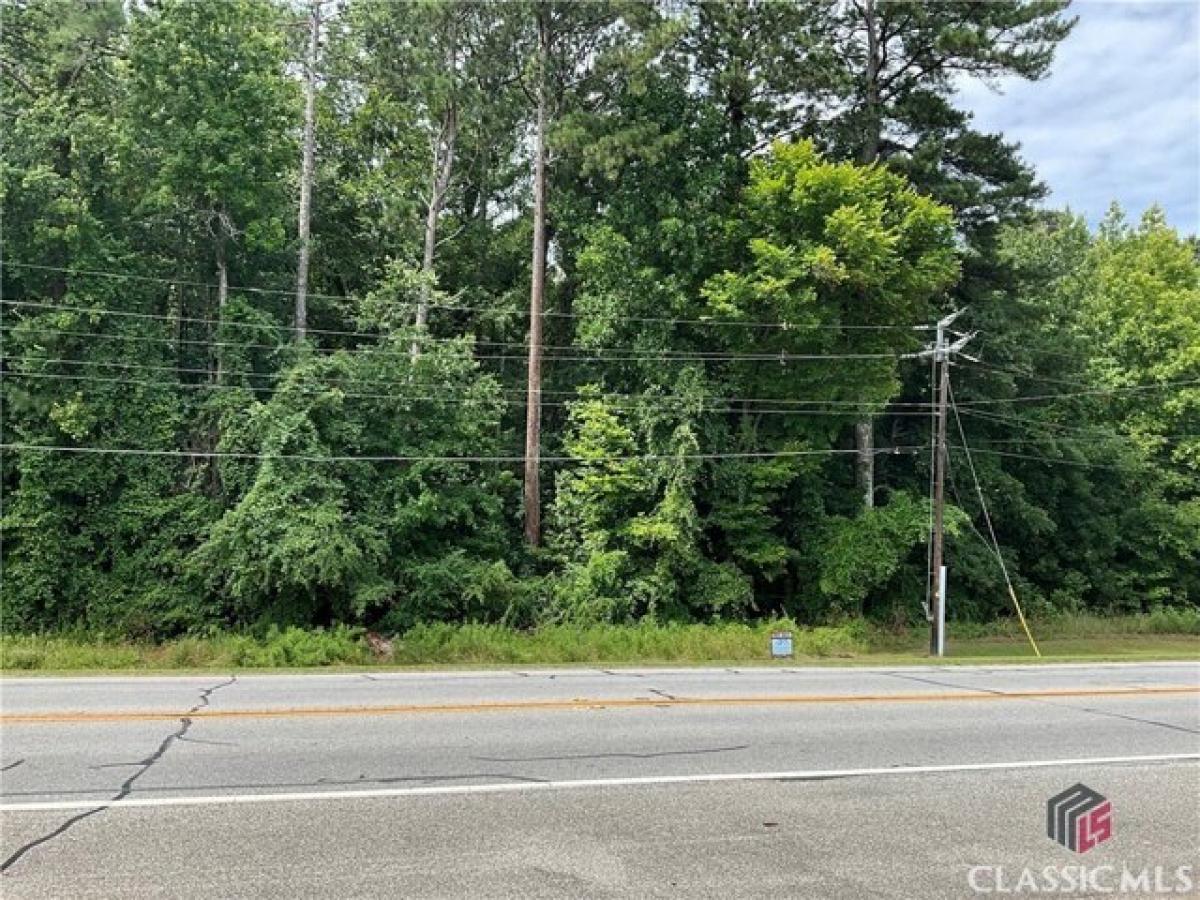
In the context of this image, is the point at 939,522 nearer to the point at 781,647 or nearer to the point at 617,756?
the point at 781,647

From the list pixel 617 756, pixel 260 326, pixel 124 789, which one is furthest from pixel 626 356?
pixel 124 789

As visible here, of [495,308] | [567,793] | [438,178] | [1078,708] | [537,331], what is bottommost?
[1078,708]

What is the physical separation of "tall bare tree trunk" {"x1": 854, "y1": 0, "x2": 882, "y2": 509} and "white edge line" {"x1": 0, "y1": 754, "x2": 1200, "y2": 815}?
21186 mm

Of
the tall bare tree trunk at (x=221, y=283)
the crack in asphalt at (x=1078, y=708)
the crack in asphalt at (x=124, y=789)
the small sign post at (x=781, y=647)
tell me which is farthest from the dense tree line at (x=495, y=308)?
the crack in asphalt at (x=124, y=789)

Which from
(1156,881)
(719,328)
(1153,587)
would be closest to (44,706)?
→ (1156,881)

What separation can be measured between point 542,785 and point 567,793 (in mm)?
262

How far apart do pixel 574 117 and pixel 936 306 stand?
13.6 meters

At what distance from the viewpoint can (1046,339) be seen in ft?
114

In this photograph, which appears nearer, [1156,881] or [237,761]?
[1156,881]

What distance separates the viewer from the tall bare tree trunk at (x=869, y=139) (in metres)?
28.8

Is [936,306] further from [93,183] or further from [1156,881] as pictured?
[1156,881]

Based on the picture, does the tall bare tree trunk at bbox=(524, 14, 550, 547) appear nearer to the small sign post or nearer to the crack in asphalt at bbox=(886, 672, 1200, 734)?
the small sign post

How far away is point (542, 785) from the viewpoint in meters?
6.46

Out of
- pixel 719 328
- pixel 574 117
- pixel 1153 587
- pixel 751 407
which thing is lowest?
pixel 1153 587
